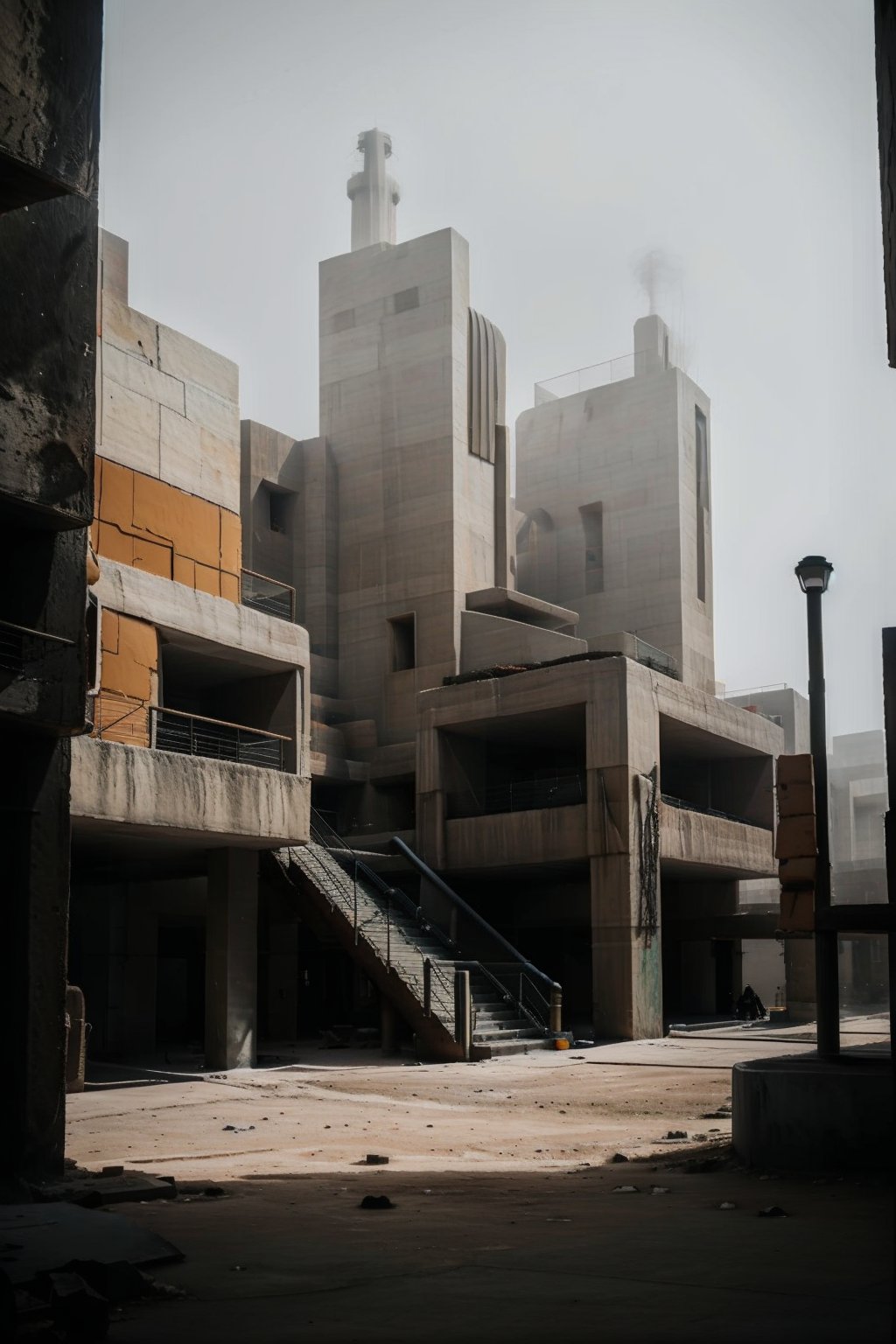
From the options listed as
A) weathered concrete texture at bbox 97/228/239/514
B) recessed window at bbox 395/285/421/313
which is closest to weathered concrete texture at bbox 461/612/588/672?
recessed window at bbox 395/285/421/313

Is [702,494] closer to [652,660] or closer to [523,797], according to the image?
[652,660]

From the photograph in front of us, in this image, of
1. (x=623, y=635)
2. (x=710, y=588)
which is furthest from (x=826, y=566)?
(x=710, y=588)

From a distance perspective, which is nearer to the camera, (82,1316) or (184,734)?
(82,1316)

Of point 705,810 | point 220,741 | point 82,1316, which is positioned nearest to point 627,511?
point 705,810

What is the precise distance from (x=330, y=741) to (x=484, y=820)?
11295 mm

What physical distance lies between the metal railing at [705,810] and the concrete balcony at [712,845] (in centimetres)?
12

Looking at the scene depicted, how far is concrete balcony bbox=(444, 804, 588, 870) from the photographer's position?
121ft

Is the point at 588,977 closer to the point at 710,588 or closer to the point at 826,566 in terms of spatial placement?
the point at 710,588

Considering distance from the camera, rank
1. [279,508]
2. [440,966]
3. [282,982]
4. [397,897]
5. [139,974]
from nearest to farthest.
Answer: [440,966]
[139,974]
[397,897]
[282,982]
[279,508]

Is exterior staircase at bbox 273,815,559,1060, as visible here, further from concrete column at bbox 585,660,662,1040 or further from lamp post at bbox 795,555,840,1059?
lamp post at bbox 795,555,840,1059

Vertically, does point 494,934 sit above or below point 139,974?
above

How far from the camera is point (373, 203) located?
203ft

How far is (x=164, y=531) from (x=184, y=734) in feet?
13.2

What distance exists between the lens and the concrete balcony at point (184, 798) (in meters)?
22.9
